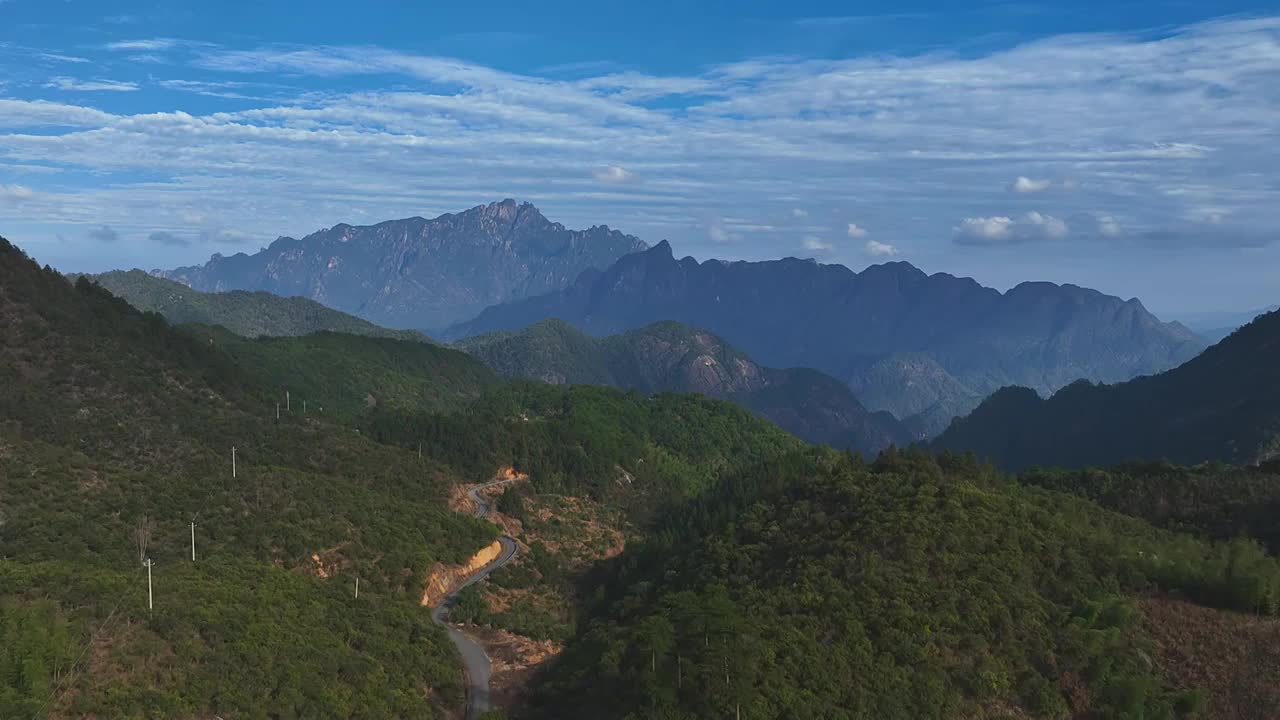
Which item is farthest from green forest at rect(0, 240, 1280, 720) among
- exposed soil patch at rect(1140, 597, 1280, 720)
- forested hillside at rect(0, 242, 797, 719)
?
exposed soil patch at rect(1140, 597, 1280, 720)

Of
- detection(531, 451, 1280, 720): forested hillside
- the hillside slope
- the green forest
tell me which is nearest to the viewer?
the hillside slope

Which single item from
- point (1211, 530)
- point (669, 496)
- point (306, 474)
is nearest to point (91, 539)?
point (306, 474)

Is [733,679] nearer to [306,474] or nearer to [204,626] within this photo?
[204,626]

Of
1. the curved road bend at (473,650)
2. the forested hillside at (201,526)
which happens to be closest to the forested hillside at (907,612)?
the curved road bend at (473,650)

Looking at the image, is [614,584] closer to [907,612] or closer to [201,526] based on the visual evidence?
[201,526]

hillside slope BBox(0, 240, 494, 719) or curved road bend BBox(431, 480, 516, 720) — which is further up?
hillside slope BBox(0, 240, 494, 719)

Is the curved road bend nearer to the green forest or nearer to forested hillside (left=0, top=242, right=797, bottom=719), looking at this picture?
the green forest
